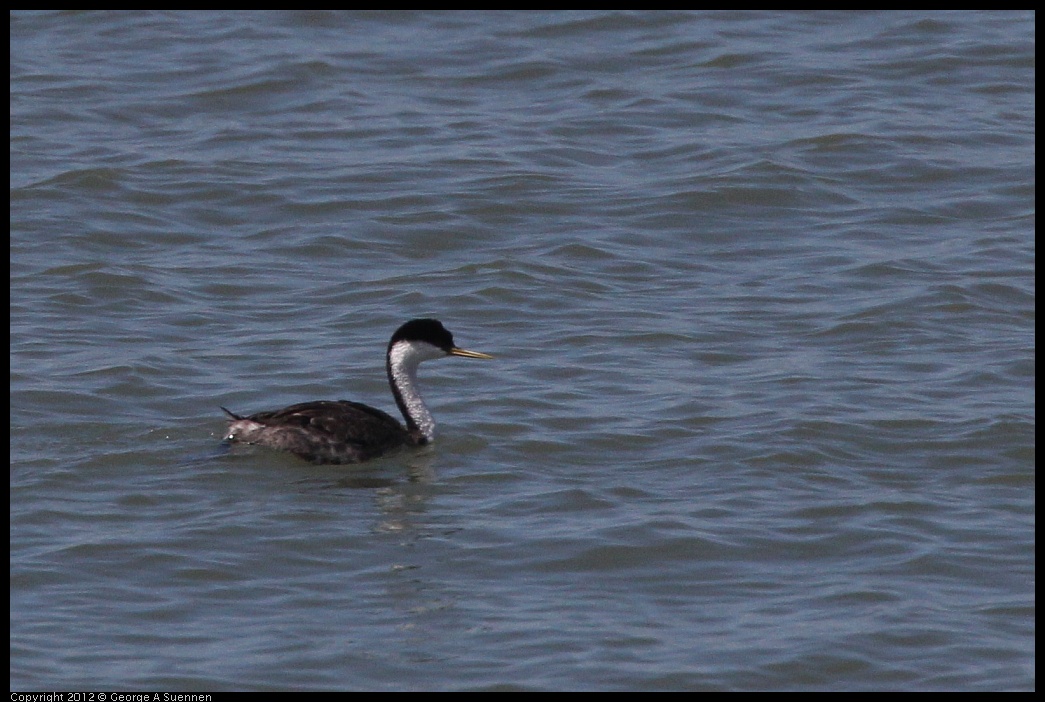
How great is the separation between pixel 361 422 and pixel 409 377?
0.79 m

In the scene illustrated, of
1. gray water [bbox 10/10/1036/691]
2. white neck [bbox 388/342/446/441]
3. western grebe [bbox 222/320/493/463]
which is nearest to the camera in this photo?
gray water [bbox 10/10/1036/691]

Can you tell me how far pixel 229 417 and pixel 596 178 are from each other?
671 centimetres

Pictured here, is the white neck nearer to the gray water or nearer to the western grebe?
the western grebe

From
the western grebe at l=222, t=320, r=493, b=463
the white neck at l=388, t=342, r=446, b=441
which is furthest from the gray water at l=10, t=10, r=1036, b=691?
the white neck at l=388, t=342, r=446, b=441

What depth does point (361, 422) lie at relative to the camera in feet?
39.9

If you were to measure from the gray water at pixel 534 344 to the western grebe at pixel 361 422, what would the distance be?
16 centimetres

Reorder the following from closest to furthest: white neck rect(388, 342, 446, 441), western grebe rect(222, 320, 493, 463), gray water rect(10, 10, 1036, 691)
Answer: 1. gray water rect(10, 10, 1036, 691)
2. western grebe rect(222, 320, 493, 463)
3. white neck rect(388, 342, 446, 441)

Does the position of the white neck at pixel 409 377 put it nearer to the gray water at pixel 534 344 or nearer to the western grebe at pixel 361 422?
the western grebe at pixel 361 422

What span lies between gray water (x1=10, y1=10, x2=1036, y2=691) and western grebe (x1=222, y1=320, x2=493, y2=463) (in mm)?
Result: 156

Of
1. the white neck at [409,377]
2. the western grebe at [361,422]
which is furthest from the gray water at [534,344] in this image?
the white neck at [409,377]

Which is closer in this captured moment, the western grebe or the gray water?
the gray water

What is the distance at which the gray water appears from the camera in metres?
9.34

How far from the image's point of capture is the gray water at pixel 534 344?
934 centimetres
